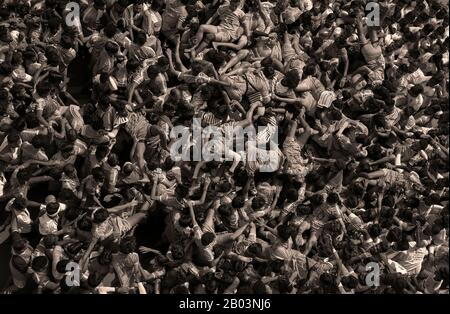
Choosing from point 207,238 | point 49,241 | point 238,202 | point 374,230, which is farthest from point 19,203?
point 374,230

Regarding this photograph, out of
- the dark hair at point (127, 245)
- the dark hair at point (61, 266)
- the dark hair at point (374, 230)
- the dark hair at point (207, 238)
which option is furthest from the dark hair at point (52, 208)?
the dark hair at point (374, 230)

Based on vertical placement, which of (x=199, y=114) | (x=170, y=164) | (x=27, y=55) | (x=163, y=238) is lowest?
(x=163, y=238)

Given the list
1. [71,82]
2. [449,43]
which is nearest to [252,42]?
[71,82]

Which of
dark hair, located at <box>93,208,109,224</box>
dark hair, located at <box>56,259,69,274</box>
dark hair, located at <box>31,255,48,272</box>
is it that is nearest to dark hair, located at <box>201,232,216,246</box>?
dark hair, located at <box>93,208,109,224</box>

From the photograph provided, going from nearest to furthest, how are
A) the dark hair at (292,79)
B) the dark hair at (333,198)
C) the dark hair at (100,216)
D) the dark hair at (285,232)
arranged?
the dark hair at (100,216) → the dark hair at (285,232) → the dark hair at (333,198) → the dark hair at (292,79)

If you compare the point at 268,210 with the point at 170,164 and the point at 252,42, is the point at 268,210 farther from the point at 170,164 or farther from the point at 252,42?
the point at 252,42

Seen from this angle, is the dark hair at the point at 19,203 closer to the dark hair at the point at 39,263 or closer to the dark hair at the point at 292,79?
the dark hair at the point at 39,263

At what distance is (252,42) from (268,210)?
227 centimetres

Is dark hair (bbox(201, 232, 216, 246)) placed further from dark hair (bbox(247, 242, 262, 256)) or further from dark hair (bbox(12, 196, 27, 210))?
dark hair (bbox(12, 196, 27, 210))

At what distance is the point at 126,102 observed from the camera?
6.74 meters

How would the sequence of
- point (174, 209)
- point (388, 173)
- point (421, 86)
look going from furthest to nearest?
point (421, 86)
point (388, 173)
point (174, 209)

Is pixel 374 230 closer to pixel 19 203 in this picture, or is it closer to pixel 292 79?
pixel 292 79

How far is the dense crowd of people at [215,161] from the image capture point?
6281 mm

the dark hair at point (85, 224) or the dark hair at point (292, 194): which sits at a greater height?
the dark hair at point (292, 194)
